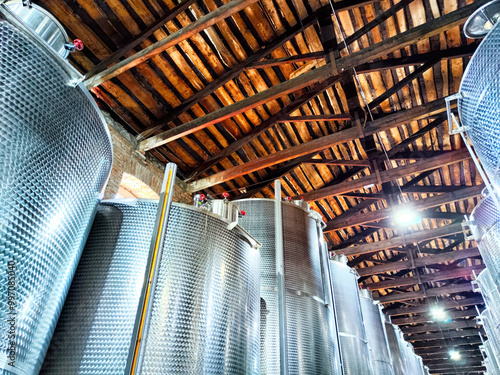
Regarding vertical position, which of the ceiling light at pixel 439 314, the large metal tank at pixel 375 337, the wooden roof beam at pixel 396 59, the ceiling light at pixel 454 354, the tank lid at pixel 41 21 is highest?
the wooden roof beam at pixel 396 59

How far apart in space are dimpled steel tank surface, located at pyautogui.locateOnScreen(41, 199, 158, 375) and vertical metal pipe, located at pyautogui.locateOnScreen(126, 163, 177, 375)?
1.97 ft

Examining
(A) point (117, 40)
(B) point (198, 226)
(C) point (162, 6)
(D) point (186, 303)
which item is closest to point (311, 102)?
(C) point (162, 6)

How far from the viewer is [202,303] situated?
101 inches

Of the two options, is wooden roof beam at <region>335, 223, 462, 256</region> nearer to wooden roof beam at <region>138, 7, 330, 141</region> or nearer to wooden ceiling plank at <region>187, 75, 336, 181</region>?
wooden ceiling plank at <region>187, 75, 336, 181</region>

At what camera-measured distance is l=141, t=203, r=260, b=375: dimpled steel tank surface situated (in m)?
2.30

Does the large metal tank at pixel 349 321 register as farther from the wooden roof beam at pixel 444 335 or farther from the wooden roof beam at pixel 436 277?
the wooden roof beam at pixel 444 335

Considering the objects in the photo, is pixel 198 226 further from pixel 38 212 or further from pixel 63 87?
A: pixel 63 87

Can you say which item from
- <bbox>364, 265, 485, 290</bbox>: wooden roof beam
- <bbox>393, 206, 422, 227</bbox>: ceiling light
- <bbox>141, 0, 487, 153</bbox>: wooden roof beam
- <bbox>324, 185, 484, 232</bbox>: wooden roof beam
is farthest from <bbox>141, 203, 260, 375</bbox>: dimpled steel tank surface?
<bbox>364, 265, 485, 290</bbox>: wooden roof beam

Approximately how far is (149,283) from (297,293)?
2.75 metres

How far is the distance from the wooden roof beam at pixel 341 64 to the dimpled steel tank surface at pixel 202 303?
3.94 metres

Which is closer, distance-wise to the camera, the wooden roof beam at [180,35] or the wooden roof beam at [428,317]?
the wooden roof beam at [180,35]

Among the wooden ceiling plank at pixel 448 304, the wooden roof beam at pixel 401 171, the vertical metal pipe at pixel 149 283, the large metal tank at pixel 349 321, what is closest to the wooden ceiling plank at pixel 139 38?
the vertical metal pipe at pixel 149 283

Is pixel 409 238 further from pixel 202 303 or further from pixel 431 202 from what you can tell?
pixel 202 303

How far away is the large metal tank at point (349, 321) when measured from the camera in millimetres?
5609
